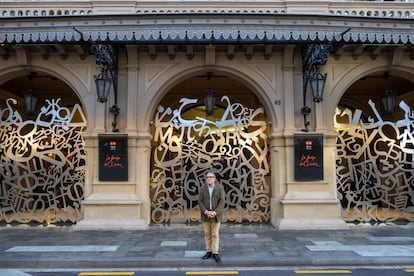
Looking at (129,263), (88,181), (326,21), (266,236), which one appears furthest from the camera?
(88,181)

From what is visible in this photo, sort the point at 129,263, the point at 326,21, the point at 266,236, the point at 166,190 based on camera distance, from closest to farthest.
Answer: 1. the point at 129,263
2. the point at 266,236
3. the point at 326,21
4. the point at 166,190

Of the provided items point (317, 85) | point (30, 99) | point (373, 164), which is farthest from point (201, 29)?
point (373, 164)

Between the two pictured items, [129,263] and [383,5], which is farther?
[383,5]

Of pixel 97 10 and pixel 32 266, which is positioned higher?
pixel 97 10

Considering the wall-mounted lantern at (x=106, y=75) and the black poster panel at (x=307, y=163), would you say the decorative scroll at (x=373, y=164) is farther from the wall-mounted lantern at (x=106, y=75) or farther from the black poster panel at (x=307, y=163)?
the wall-mounted lantern at (x=106, y=75)

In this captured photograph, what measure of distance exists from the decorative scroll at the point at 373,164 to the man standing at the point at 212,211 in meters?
5.46

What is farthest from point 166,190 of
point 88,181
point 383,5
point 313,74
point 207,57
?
point 383,5

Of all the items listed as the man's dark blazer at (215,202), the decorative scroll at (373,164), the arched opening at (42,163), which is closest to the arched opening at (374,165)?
the decorative scroll at (373,164)

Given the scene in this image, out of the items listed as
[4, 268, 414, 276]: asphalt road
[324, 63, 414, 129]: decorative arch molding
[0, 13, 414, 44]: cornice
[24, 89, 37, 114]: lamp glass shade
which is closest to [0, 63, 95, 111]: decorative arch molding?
[24, 89, 37, 114]: lamp glass shade

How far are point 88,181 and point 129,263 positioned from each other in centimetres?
414

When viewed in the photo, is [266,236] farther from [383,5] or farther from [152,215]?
[383,5]

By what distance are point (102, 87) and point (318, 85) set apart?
5.59 meters

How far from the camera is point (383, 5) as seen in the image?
10312mm

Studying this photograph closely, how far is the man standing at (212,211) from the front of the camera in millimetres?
6488
